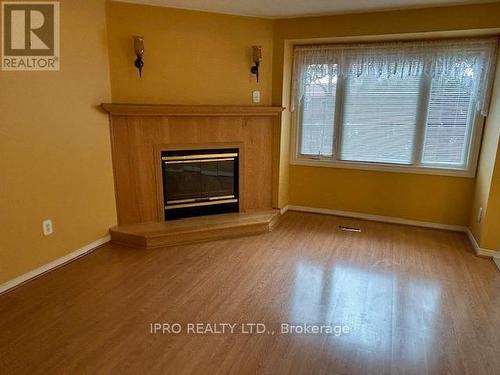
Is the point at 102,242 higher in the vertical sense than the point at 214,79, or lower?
lower

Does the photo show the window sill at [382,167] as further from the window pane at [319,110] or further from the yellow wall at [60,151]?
the yellow wall at [60,151]

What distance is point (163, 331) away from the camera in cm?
196

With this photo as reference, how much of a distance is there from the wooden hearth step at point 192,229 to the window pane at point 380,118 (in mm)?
1346

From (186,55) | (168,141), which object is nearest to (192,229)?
(168,141)

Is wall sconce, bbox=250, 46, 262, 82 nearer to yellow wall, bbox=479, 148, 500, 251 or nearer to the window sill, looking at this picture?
the window sill

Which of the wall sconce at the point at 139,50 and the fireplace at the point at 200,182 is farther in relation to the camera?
the fireplace at the point at 200,182

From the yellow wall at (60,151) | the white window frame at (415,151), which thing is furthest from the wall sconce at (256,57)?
the yellow wall at (60,151)

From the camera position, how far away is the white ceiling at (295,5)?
2891 mm

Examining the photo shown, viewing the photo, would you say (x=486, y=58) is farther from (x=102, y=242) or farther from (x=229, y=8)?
(x=102, y=242)

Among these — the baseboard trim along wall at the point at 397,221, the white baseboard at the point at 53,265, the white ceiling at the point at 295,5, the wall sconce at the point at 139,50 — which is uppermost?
the white ceiling at the point at 295,5

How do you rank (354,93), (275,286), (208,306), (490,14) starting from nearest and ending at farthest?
(208,306), (275,286), (490,14), (354,93)

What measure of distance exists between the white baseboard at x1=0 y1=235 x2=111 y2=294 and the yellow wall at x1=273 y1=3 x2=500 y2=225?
214 centimetres

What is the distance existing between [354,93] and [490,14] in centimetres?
133

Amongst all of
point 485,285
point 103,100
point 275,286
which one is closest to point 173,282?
point 275,286
